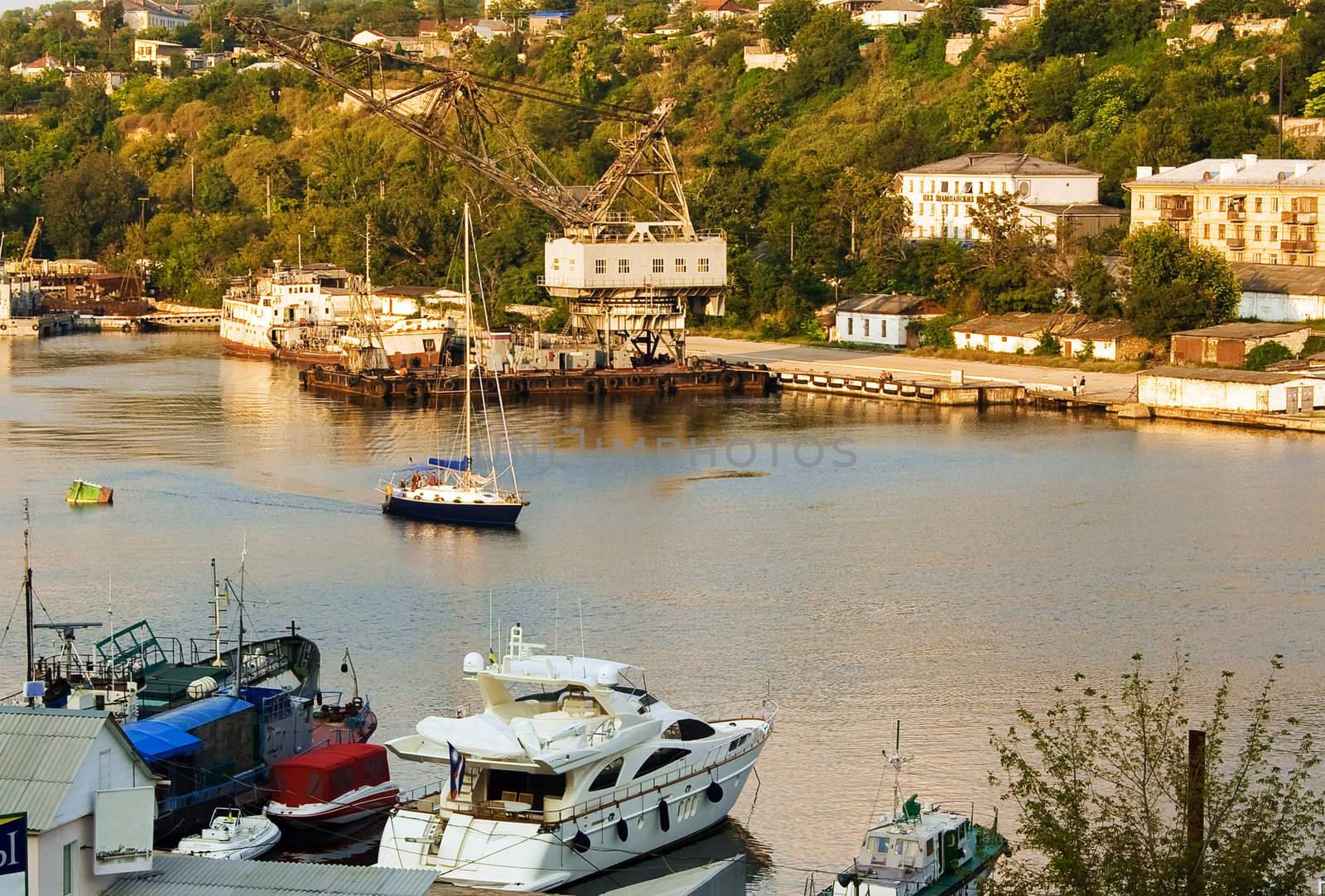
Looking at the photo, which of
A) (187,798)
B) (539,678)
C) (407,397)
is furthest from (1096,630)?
(407,397)

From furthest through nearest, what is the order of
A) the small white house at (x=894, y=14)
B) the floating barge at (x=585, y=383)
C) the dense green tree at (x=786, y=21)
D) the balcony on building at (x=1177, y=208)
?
the dense green tree at (x=786, y=21), the small white house at (x=894, y=14), the balcony on building at (x=1177, y=208), the floating barge at (x=585, y=383)

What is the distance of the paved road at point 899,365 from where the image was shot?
110 feet

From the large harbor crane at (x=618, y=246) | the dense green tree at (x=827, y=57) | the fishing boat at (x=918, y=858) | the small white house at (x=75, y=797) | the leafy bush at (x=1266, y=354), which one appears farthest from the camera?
the dense green tree at (x=827, y=57)

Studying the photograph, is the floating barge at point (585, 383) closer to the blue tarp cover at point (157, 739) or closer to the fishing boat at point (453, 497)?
the fishing boat at point (453, 497)

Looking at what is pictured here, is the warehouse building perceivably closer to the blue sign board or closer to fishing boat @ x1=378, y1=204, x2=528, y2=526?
fishing boat @ x1=378, y1=204, x2=528, y2=526

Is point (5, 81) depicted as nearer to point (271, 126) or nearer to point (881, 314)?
point (271, 126)

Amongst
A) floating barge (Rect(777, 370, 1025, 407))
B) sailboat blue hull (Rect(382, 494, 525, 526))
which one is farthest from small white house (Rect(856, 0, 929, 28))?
sailboat blue hull (Rect(382, 494, 525, 526))

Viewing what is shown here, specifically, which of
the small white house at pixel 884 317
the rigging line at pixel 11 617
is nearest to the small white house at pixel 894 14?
the small white house at pixel 884 317

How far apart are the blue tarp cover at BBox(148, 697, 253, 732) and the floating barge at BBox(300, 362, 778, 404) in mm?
22332

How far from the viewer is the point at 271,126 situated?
67.4 meters

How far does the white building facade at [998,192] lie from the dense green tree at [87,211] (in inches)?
995

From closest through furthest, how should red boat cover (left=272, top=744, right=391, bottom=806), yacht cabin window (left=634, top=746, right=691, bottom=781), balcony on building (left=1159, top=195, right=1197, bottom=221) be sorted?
yacht cabin window (left=634, top=746, right=691, bottom=781) < red boat cover (left=272, top=744, right=391, bottom=806) < balcony on building (left=1159, top=195, right=1197, bottom=221)

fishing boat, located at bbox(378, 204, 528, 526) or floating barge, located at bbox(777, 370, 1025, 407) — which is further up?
floating barge, located at bbox(777, 370, 1025, 407)

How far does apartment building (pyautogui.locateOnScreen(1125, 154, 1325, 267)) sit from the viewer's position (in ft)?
121
